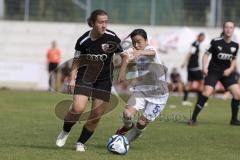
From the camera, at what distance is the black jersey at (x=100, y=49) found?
30.9ft

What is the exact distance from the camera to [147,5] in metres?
33.0

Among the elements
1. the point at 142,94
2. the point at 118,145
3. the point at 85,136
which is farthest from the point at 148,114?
the point at 85,136

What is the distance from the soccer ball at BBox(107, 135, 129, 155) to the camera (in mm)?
9094

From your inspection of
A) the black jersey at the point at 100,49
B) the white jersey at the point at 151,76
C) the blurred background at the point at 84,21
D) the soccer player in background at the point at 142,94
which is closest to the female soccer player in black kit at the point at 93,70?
the black jersey at the point at 100,49

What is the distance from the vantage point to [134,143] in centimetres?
1065

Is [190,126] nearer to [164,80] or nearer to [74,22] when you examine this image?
[164,80]

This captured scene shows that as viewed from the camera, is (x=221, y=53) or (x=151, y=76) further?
(x=221, y=53)

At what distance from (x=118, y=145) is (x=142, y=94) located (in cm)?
104

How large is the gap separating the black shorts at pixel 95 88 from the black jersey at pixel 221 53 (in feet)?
16.8

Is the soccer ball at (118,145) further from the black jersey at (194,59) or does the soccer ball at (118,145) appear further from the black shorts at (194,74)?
the black shorts at (194,74)

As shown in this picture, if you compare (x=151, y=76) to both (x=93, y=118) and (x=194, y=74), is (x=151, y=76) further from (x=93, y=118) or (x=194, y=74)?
(x=194, y=74)

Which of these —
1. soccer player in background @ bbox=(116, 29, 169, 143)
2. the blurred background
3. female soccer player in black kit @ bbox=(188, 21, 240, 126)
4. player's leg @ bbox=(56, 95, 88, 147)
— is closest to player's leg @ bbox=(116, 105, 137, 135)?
soccer player in background @ bbox=(116, 29, 169, 143)

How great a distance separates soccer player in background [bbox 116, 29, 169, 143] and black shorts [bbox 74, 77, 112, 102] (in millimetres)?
220

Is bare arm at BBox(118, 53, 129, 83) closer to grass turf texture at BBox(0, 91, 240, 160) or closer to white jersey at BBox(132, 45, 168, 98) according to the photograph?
white jersey at BBox(132, 45, 168, 98)
